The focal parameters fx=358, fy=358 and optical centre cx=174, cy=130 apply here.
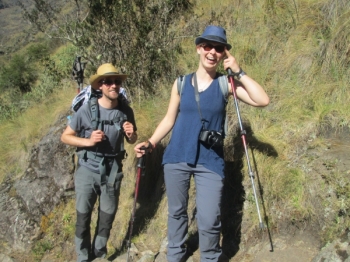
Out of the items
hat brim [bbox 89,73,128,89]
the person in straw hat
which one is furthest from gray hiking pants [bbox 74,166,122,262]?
hat brim [bbox 89,73,128,89]

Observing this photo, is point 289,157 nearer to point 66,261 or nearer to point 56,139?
point 66,261

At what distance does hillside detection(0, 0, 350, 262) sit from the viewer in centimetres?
373

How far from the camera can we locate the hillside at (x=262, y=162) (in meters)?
3.73

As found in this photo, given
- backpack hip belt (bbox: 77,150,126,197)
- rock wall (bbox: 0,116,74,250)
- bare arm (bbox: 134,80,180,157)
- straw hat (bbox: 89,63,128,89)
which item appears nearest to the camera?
bare arm (bbox: 134,80,180,157)

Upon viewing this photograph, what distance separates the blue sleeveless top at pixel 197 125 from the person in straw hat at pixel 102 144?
0.81m

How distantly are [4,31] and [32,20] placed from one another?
7852cm

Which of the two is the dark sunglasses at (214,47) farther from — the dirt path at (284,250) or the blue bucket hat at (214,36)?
the dirt path at (284,250)

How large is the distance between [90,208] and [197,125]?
1.83m

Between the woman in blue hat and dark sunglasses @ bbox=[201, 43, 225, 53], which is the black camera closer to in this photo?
the woman in blue hat

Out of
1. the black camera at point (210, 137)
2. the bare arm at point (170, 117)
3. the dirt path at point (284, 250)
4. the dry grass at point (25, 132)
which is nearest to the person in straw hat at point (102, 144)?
the bare arm at point (170, 117)

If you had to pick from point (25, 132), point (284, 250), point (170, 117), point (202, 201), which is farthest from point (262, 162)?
point (25, 132)

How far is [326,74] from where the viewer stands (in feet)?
16.7

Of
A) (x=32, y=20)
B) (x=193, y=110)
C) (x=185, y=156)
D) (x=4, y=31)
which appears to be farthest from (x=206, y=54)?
(x=4, y=31)

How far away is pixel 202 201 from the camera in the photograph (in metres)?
3.34
